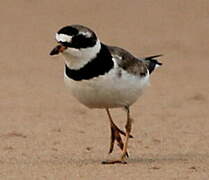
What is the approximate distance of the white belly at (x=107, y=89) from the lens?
23.5 feet

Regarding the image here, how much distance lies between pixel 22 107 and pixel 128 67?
366cm

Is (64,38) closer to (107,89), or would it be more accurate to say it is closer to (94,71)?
(94,71)

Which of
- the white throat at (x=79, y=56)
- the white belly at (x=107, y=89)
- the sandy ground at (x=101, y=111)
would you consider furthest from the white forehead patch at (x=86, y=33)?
the sandy ground at (x=101, y=111)

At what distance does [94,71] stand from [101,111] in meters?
3.90

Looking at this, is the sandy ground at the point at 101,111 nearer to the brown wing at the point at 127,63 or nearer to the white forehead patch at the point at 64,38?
the brown wing at the point at 127,63

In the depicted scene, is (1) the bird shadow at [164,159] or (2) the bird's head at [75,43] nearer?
(2) the bird's head at [75,43]

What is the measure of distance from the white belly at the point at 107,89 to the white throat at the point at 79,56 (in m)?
0.15

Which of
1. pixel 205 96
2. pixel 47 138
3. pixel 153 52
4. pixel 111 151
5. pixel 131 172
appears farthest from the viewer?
pixel 153 52

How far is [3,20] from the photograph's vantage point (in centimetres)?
1590

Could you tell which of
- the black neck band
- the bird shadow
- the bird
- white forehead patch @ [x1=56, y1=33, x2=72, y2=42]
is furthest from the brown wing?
the bird shadow

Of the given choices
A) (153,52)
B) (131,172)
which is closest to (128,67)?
(131,172)

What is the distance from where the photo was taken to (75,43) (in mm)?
6973

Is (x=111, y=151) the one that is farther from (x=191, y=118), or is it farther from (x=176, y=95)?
(x=176, y=95)

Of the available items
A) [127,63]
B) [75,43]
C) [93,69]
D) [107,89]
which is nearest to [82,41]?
[75,43]
